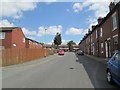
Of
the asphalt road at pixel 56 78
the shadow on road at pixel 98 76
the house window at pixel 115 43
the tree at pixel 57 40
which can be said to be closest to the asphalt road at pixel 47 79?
the asphalt road at pixel 56 78

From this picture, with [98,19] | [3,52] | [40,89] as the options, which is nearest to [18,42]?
[3,52]

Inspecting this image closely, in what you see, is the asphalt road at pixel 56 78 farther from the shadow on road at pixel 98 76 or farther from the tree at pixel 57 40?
the tree at pixel 57 40

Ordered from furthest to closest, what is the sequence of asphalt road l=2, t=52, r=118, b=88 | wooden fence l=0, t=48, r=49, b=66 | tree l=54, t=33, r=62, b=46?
tree l=54, t=33, r=62, b=46
wooden fence l=0, t=48, r=49, b=66
asphalt road l=2, t=52, r=118, b=88

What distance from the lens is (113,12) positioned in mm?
15164

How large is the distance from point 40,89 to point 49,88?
1.27 feet

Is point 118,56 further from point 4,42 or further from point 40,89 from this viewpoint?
point 4,42

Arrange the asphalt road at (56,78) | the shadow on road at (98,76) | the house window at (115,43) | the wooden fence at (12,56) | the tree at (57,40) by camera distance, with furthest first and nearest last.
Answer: the tree at (57,40) → the house window at (115,43) → the wooden fence at (12,56) → the asphalt road at (56,78) → the shadow on road at (98,76)

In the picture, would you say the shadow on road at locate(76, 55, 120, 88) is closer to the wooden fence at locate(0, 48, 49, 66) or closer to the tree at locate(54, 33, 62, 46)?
the wooden fence at locate(0, 48, 49, 66)

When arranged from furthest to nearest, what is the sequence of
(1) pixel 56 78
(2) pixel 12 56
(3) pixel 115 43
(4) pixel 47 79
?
(3) pixel 115 43 < (2) pixel 12 56 < (1) pixel 56 78 < (4) pixel 47 79

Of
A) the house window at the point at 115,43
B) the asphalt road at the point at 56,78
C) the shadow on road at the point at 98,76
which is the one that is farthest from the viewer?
the house window at the point at 115,43

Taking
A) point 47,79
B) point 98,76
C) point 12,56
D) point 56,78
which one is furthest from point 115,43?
point 12,56

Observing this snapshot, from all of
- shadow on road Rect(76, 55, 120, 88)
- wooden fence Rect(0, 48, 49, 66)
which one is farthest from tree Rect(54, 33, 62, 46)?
shadow on road Rect(76, 55, 120, 88)

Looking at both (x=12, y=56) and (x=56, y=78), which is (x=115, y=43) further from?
(x=12, y=56)

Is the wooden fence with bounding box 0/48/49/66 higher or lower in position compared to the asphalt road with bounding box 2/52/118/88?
higher
